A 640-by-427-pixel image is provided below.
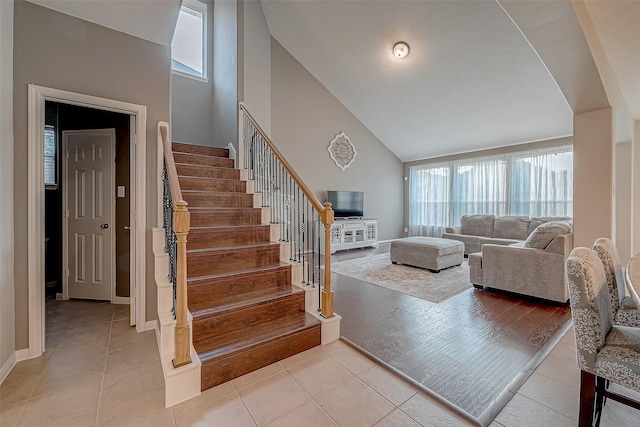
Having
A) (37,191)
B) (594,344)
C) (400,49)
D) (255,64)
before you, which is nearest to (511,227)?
(400,49)

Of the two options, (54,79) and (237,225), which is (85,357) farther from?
(54,79)

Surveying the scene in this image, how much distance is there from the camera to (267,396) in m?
1.71

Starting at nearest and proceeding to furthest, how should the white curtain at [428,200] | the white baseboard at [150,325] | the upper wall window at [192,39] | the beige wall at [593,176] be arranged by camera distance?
the white baseboard at [150,325] < the beige wall at [593,176] < the upper wall window at [192,39] < the white curtain at [428,200]

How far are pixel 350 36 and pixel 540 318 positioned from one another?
4920 millimetres

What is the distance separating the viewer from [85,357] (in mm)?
2146

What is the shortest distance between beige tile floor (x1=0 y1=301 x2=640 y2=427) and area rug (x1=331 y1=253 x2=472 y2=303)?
141 cm

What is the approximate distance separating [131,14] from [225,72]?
Result: 90.2 inches

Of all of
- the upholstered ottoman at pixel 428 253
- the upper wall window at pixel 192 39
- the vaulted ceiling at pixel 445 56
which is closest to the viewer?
the vaulted ceiling at pixel 445 56

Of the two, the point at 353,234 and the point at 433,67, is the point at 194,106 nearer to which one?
the point at 353,234

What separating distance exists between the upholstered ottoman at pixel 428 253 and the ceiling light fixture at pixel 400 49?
3.23 meters

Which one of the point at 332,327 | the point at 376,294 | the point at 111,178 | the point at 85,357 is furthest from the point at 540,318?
the point at 111,178

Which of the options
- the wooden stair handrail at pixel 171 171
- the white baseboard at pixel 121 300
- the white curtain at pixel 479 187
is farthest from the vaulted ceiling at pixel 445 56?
the white baseboard at pixel 121 300

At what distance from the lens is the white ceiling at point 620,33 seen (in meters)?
2.29

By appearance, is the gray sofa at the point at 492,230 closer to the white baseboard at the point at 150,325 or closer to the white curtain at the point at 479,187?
the white curtain at the point at 479,187
